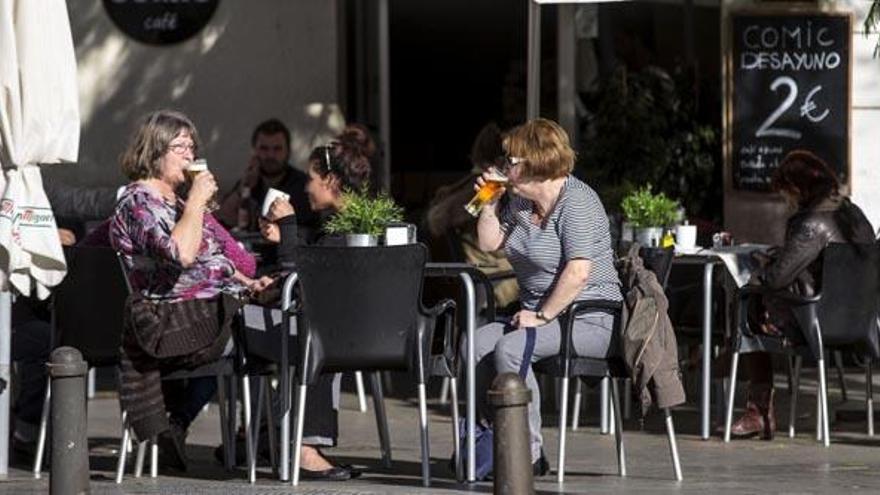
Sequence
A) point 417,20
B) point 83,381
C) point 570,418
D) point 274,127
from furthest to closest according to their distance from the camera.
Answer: point 417,20
point 274,127
point 570,418
point 83,381

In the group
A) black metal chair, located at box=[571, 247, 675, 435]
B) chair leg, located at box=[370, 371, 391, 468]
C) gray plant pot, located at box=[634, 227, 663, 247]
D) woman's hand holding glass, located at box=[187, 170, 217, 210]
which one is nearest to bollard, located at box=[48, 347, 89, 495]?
woman's hand holding glass, located at box=[187, 170, 217, 210]

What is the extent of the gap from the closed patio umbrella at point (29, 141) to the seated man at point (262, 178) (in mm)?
3151

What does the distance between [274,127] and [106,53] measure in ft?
7.59

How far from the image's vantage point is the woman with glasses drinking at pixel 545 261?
388 inches

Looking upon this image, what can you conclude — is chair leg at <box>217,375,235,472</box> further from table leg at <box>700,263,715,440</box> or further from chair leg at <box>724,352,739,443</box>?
chair leg at <box>724,352,739,443</box>

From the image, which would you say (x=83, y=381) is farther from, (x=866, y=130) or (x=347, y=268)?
(x=866, y=130)

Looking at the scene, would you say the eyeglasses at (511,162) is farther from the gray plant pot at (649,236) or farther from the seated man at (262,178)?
the seated man at (262,178)

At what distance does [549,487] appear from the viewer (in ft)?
32.3

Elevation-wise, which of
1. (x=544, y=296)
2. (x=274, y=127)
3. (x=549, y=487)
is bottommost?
(x=549, y=487)

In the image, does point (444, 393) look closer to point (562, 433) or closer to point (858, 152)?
point (562, 433)

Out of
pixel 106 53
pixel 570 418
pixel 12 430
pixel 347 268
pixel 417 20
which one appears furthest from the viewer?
pixel 417 20

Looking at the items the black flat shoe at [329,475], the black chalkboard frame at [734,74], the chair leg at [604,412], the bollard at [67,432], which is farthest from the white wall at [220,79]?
the bollard at [67,432]

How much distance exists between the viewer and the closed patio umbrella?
1009cm

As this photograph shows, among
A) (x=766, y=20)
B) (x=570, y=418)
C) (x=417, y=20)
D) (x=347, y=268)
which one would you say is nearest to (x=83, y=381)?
(x=347, y=268)
